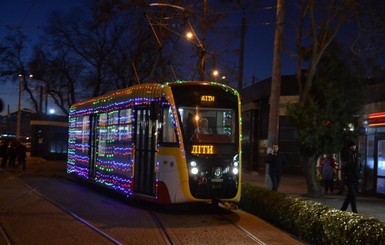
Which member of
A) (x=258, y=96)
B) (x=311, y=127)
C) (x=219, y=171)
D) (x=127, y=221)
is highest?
(x=258, y=96)

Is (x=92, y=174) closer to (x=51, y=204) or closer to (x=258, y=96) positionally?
(x=51, y=204)

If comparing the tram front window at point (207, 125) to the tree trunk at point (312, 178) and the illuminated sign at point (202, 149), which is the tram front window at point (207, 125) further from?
the tree trunk at point (312, 178)

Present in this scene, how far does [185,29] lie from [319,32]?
397 inches

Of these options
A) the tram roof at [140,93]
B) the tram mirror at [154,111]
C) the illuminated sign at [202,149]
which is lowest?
the illuminated sign at [202,149]

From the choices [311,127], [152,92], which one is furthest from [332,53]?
[152,92]

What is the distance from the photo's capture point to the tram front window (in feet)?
45.5

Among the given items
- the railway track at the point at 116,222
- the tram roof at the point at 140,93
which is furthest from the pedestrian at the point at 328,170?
the tram roof at the point at 140,93

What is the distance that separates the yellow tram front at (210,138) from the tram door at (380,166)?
24.3ft

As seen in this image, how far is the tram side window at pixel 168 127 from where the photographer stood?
1393 centimetres

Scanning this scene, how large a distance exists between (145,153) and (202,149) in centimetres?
189

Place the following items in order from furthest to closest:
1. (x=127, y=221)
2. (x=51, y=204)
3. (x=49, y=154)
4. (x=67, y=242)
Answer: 1. (x=49, y=154)
2. (x=51, y=204)
3. (x=127, y=221)
4. (x=67, y=242)

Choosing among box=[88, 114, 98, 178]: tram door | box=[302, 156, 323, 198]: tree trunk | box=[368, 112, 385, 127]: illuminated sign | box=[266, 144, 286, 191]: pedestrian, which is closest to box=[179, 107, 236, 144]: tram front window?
box=[266, 144, 286, 191]: pedestrian

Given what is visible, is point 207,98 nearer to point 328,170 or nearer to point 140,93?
point 140,93

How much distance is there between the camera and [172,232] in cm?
1154
